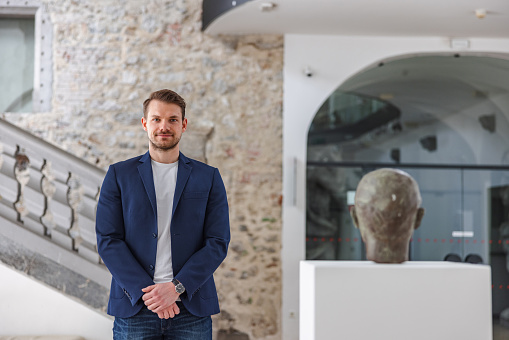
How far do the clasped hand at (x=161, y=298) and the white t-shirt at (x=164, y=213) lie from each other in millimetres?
71

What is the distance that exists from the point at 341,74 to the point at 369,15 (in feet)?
2.37

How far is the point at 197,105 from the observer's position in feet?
17.8

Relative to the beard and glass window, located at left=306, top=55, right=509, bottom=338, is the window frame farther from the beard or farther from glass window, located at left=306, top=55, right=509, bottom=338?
the beard

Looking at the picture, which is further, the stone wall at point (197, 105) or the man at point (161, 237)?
the stone wall at point (197, 105)

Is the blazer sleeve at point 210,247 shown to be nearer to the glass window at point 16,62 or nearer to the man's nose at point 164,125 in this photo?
the man's nose at point 164,125

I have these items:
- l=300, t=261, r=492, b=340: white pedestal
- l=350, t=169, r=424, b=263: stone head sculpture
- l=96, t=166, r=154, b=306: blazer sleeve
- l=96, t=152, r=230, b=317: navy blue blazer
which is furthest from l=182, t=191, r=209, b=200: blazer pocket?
l=350, t=169, r=424, b=263: stone head sculpture

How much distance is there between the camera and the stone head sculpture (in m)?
2.37

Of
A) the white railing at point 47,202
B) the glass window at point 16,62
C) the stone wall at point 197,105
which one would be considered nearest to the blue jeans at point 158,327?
the white railing at point 47,202

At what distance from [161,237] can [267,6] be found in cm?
309

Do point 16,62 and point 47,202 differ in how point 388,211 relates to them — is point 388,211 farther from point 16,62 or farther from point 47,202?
point 16,62

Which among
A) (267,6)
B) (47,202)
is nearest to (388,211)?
(47,202)

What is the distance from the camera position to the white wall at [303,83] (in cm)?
534

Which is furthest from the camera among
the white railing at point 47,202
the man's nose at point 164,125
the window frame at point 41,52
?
the window frame at point 41,52

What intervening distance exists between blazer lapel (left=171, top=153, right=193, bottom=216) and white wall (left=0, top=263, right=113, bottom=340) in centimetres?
152
